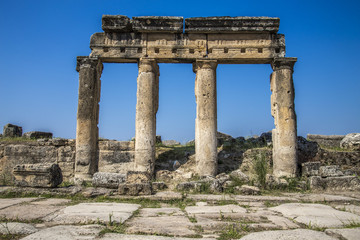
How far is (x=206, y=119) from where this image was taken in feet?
36.6

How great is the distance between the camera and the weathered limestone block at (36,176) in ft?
24.7

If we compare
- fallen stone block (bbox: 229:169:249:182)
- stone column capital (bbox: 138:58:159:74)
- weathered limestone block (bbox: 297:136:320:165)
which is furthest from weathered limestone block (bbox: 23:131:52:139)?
weathered limestone block (bbox: 297:136:320:165)

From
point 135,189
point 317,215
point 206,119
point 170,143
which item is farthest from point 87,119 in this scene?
point 317,215

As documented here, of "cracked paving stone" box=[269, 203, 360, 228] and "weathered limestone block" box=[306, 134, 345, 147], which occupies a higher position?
"weathered limestone block" box=[306, 134, 345, 147]

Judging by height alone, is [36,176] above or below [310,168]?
below

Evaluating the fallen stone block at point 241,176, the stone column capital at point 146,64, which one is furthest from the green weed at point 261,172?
the stone column capital at point 146,64

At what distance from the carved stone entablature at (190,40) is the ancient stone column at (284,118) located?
25.1 inches

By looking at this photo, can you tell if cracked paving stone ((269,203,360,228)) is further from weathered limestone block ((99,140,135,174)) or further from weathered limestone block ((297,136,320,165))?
weathered limestone block ((99,140,135,174))

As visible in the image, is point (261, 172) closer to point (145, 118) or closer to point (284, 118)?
→ point (284, 118)

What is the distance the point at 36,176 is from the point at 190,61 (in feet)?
23.1

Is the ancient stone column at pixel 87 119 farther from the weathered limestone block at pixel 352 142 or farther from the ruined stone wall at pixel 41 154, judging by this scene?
the weathered limestone block at pixel 352 142

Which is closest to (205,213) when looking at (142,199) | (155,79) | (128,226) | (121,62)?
(128,226)

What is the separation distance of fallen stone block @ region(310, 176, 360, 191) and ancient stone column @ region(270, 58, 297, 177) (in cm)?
191

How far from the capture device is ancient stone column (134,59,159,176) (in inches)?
435
